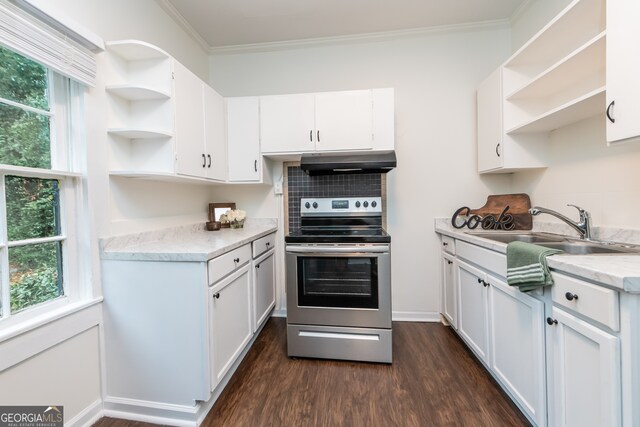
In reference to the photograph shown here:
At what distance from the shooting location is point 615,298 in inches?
34.1

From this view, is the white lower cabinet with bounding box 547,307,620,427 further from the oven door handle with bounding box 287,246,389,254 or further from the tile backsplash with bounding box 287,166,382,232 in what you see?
the tile backsplash with bounding box 287,166,382,232

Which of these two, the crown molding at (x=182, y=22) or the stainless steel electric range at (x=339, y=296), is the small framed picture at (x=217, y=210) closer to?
the stainless steel electric range at (x=339, y=296)

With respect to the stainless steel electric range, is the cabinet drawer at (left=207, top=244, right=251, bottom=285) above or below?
above

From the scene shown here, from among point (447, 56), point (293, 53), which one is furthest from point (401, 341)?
point (293, 53)

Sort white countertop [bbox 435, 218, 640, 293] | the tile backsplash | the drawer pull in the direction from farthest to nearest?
the tile backsplash < the drawer pull < white countertop [bbox 435, 218, 640, 293]

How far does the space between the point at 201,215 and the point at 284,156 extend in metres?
0.99

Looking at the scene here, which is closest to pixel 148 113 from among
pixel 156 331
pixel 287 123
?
pixel 287 123

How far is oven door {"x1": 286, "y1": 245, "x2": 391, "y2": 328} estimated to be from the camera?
6.25 ft

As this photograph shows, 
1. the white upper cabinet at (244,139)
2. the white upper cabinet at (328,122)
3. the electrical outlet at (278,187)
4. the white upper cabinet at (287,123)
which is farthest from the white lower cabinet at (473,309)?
the white upper cabinet at (244,139)

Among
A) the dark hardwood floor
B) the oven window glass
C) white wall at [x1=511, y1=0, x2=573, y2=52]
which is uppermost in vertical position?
white wall at [x1=511, y1=0, x2=573, y2=52]

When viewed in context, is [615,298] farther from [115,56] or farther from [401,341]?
[115,56]

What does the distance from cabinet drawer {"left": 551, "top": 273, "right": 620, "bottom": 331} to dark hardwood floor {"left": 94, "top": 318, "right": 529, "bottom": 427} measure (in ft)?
2.69

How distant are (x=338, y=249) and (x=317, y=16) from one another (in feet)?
6.46

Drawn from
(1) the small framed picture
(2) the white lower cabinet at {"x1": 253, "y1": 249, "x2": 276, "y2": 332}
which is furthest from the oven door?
(1) the small framed picture
